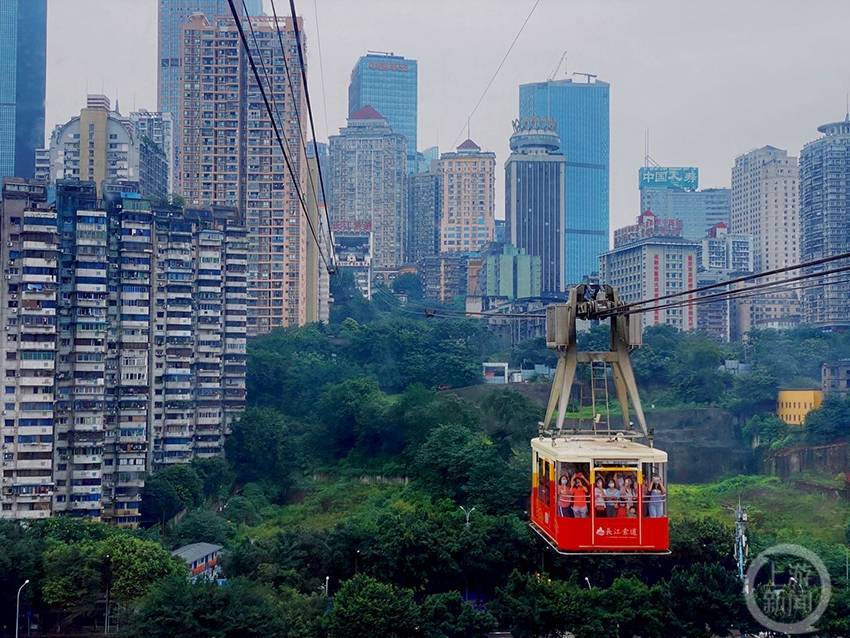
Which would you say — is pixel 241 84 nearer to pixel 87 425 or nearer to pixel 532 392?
pixel 532 392

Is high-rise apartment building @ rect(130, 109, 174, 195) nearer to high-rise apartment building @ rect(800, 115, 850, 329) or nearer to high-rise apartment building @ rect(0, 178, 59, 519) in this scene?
high-rise apartment building @ rect(800, 115, 850, 329)

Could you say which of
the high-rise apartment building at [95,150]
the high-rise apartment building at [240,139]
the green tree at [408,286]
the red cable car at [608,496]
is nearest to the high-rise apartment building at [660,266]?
the green tree at [408,286]

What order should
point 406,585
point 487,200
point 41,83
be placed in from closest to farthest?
point 406,585, point 41,83, point 487,200

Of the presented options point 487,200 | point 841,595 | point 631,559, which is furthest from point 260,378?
point 487,200

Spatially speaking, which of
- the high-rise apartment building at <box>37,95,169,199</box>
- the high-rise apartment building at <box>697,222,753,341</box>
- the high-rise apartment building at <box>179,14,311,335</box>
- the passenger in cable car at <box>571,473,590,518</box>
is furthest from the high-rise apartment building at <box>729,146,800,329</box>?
the passenger in cable car at <box>571,473,590,518</box>

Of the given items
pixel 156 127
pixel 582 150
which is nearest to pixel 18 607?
pixel 156 127
